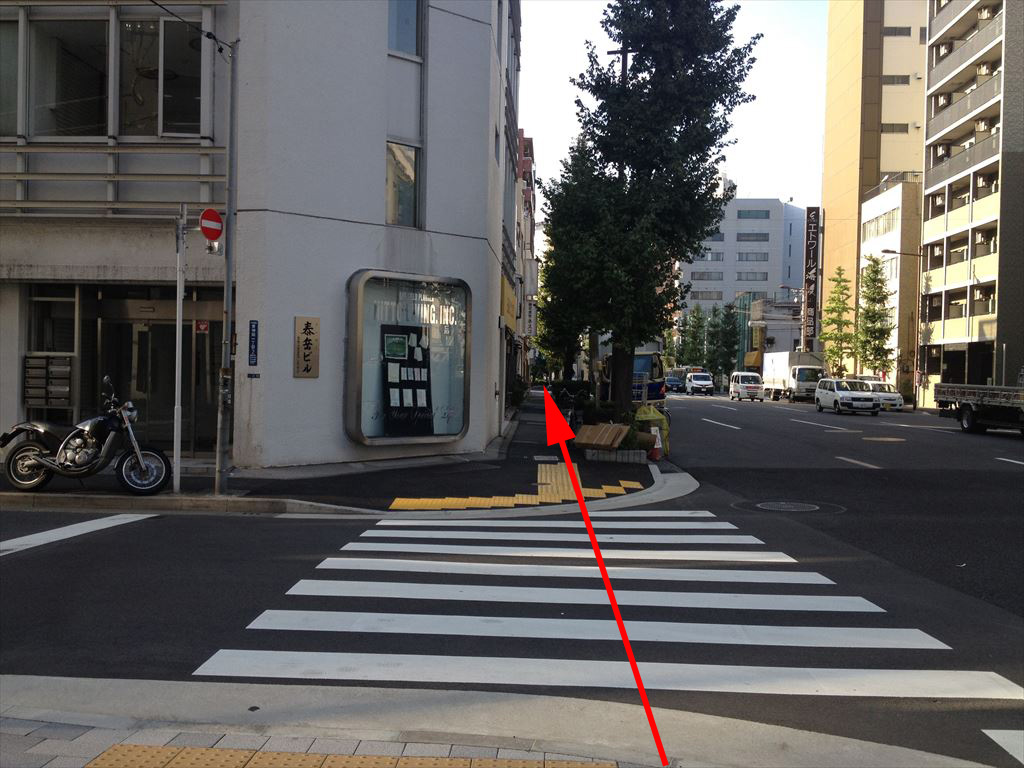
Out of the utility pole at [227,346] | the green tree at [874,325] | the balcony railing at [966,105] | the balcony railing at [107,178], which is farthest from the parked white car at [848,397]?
the utility pole at [227,346]

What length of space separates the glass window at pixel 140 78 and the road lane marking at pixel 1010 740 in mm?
15942

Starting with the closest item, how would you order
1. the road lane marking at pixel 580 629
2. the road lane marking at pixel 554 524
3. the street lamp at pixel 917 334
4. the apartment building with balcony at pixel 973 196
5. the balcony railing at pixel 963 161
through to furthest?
1. the road lane marking at pixel 580 629
2. the road lane marking at pixel 554 524
3. the apartment building with balcony at pixel 973 196
4. the balcony railing at pixel 963 161
5. the street lamp at pixel 917 334

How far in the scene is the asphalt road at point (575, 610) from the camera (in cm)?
523

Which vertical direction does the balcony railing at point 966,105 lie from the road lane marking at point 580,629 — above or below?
above

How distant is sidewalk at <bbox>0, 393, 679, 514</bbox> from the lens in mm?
11977

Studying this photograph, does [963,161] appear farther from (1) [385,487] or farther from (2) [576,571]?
(2) [576,571]

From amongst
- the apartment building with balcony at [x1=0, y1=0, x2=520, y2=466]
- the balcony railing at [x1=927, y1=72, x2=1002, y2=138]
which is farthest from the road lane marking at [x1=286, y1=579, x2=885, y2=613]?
the balcony railing at [x1=927, y1=72, x2=1002, y2=138]

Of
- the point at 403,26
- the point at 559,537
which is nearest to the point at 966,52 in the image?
the point at 403,26

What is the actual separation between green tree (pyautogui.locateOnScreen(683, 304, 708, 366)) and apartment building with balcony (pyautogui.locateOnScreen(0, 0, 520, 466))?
278 ft

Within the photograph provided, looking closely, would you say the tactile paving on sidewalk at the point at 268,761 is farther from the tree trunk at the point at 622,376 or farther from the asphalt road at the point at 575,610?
the tree trunk at the point at 622,376

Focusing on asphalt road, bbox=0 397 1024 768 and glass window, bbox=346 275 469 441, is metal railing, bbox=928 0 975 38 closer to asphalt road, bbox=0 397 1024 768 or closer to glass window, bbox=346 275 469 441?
glass window, bbox=346 275 469 441

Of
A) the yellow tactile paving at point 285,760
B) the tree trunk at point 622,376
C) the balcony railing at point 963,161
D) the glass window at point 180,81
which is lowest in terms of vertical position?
the yellow tactile paving at point 285,760

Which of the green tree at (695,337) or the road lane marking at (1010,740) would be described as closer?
the road lane marking at (1010,740)

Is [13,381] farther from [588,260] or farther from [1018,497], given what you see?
[1018,497]
